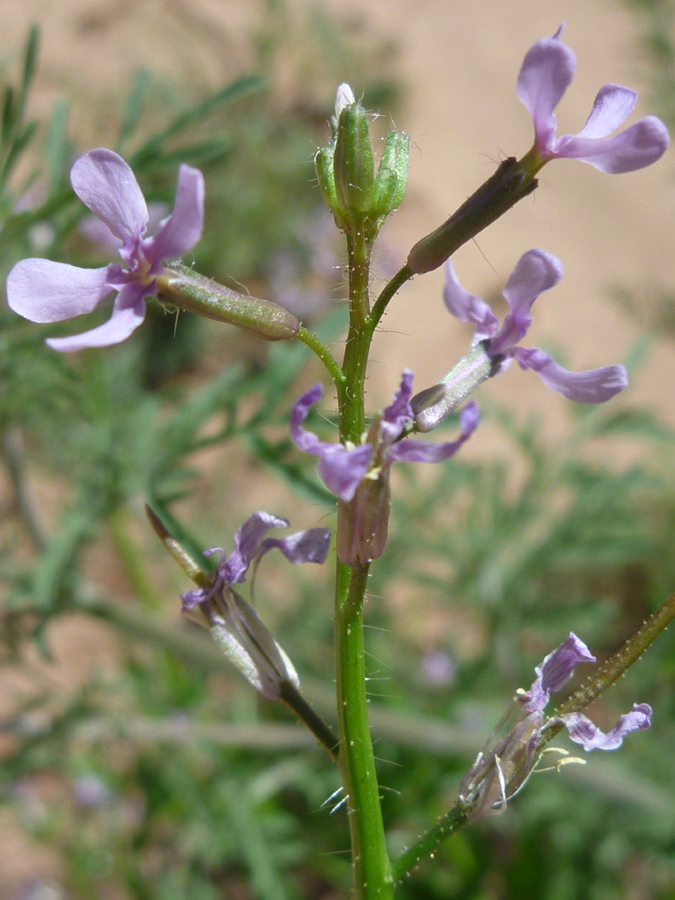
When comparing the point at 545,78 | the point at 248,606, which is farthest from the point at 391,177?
the point at 248,606

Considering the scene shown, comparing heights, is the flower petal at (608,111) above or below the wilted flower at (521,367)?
above

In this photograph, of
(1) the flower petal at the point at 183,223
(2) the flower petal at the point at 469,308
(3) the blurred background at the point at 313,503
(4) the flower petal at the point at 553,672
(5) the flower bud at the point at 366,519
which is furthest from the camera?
(3) the blurred background at the point at 313,503

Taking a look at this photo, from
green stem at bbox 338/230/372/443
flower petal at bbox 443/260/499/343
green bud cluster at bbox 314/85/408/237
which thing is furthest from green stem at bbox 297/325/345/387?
flower petal at bbox 443/260/499/343

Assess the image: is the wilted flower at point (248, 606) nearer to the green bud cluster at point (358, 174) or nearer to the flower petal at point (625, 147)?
the green bud cluster at point (358, 174)

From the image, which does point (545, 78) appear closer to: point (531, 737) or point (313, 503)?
point (531, 737)

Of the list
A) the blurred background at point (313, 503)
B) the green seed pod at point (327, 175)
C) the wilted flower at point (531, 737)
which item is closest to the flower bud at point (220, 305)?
the green seed pod at point (327, 175)

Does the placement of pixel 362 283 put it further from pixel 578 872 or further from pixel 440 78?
pixel 440 78

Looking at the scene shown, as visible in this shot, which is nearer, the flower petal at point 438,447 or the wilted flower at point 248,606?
the flower petal at point 438,447
